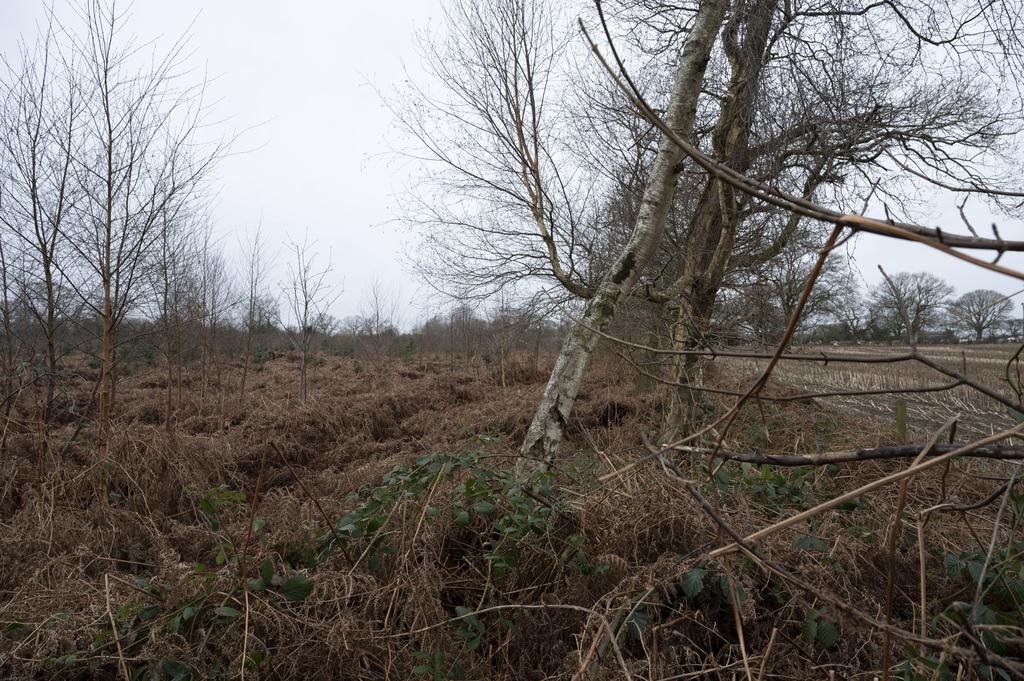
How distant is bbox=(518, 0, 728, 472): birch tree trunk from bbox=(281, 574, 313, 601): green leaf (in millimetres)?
1855

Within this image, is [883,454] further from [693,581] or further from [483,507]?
[483,507]

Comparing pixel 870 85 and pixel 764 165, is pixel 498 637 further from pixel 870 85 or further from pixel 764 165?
pixel 870 85

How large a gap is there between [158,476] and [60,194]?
2.73m

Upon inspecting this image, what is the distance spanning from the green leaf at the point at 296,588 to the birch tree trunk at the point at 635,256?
1.85 metres

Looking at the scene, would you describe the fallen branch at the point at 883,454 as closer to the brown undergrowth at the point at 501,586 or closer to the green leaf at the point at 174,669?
the brown undergrowth at the point at 501,586

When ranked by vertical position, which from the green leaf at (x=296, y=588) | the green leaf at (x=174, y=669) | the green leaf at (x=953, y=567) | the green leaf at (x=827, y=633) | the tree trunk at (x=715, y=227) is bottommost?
the green leaf at (x=174, y=669)

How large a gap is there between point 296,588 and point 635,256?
114 inches

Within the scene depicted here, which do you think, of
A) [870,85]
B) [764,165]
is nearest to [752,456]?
[764,165]

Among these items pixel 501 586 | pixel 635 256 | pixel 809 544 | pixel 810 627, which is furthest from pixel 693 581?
pixel 635 256

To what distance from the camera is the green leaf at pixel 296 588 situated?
6.20 feet

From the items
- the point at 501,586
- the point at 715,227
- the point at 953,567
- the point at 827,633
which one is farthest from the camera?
the point at 715,227

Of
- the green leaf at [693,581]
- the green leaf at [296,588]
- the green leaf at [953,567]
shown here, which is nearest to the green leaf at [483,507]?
the green leaf at [296,588]

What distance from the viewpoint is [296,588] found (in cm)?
189

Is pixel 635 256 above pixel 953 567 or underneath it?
above
